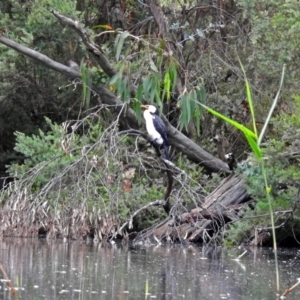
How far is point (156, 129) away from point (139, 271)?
5.13 m

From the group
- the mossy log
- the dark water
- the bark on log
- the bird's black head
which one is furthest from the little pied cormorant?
the dark water

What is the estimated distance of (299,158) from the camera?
45.3 feet

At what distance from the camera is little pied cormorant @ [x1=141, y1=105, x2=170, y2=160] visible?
15.2 metres

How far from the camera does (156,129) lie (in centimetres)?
1536

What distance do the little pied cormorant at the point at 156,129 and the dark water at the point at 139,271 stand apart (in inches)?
68.0

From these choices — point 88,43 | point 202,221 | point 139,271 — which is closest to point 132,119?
point 202,221

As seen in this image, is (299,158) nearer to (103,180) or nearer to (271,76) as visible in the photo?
(103,180)

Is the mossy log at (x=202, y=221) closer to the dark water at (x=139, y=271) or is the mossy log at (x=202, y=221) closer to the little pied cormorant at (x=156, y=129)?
the dark water at (x=139, y=271)

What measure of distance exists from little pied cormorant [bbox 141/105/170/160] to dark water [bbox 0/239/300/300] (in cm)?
173

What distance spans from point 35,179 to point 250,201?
3416 mm

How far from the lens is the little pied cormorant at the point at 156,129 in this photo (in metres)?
15.2

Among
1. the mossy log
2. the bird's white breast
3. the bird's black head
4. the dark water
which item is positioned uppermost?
the bird's black head

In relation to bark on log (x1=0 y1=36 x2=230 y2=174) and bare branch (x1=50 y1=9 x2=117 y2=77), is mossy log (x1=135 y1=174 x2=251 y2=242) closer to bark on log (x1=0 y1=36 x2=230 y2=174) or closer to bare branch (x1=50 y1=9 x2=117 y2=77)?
bark on log (x1=0 y1=36 x2=230 y2=174)

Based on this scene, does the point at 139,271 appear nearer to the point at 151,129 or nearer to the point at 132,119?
the point at 151,129
